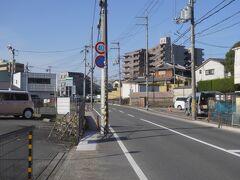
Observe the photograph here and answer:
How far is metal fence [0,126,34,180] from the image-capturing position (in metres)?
7.32

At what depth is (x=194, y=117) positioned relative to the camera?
1570 inches

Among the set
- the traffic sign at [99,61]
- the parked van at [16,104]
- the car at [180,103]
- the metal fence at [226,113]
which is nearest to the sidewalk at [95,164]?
the traffic sign at [99,61]

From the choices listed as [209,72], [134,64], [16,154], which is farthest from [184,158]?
[134,64]

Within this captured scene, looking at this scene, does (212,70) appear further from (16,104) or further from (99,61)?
(99,61)

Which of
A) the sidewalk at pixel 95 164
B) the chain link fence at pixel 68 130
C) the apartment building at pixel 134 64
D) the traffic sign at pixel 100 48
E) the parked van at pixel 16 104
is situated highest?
the apartment building at pixel 134 64

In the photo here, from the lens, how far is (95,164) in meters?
13.1

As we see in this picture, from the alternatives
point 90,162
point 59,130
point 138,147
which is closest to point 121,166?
point 90,162

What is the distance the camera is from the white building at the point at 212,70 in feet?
268

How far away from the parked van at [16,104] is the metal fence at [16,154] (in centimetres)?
2543

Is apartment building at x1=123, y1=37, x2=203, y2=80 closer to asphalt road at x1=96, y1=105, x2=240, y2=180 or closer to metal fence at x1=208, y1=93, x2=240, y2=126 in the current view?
metal fence at x1=208, y1=93, x2=240, y2=126

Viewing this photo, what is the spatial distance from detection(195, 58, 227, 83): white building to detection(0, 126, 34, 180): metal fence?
74067 mm

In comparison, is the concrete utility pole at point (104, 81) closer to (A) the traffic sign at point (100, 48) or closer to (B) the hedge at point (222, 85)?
(A) the traffic sign at point (100, 48)

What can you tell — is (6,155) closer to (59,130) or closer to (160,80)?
(59,130)

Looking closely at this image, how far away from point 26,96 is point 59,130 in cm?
1363
